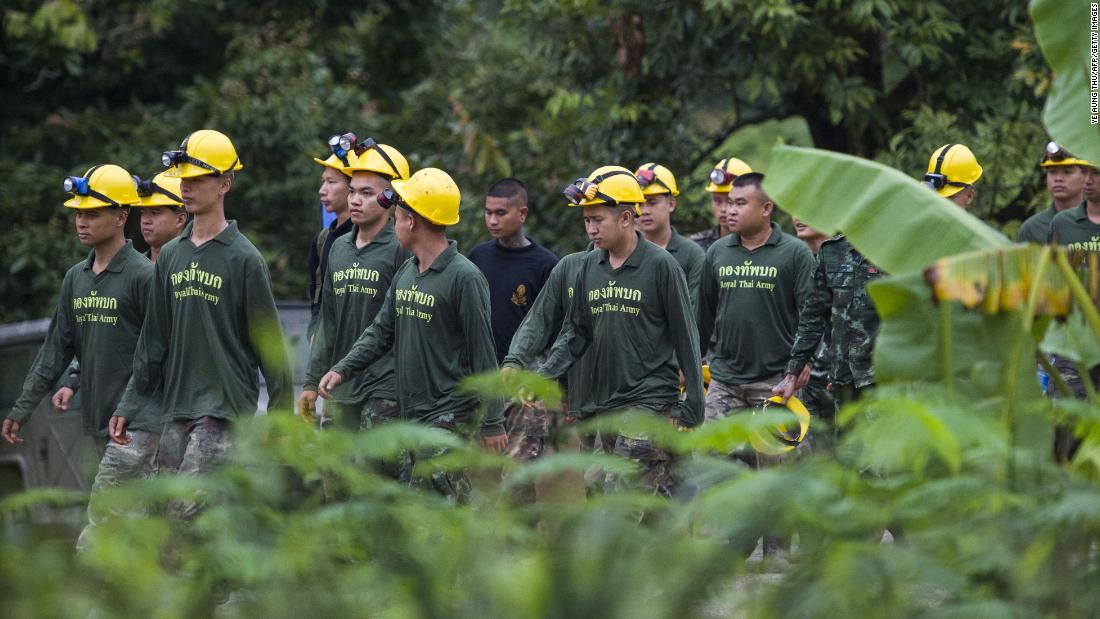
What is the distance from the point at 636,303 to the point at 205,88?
451 inches

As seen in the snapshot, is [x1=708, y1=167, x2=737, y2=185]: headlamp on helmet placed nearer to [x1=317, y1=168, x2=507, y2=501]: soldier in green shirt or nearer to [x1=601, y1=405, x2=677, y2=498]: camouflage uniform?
[x1=317, y1=168, x2=507, y2=501]: soldier in green shirt

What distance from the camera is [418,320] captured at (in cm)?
926

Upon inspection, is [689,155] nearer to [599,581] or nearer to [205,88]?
[205,88]

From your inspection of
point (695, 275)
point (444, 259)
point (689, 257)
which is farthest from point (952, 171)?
point (444, 259)

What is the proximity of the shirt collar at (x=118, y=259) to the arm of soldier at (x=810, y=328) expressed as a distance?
3.93 metres

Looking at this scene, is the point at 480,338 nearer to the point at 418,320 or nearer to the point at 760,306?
the point at 418,320

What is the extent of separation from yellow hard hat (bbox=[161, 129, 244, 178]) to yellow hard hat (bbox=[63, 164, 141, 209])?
2.75 feet

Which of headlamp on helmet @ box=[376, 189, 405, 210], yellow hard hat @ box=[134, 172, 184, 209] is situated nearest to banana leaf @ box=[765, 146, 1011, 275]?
headlamp on helmet @ box=[376, 189, 405, 210]

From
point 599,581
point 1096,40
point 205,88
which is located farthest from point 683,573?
point 205,88

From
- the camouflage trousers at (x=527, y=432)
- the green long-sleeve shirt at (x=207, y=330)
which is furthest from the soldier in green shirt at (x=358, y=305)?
the camouflage trousers at (x=527, y=432)

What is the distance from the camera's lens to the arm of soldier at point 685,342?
9.36 metres

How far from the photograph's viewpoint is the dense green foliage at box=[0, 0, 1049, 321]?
1520 cm

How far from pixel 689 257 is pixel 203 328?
12.9ft

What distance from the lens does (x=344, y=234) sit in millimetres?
10250
